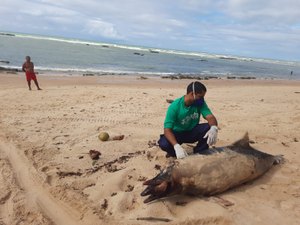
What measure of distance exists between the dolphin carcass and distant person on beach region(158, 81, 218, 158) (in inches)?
10.2

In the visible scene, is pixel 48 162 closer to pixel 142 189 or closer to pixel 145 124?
pixel 142 189

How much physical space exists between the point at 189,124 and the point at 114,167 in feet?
4.21

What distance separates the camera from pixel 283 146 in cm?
653

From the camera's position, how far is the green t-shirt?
5.06 m

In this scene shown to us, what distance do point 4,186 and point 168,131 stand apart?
227 centimetres

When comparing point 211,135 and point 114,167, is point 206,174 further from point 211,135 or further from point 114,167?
point 114,167

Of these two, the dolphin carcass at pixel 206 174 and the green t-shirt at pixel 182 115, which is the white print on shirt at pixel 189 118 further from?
the dolphin carcass at pixel 206 174

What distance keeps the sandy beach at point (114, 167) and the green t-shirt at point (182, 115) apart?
678 millimetres

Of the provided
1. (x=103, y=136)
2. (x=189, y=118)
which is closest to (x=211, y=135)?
(x=189, y=118)

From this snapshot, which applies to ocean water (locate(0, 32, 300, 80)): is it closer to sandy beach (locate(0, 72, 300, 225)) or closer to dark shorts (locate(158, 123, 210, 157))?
sandy beach (locate(0, 72, 300, 225))

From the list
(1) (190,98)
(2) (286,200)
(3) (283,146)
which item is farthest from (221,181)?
(3) (283,146)

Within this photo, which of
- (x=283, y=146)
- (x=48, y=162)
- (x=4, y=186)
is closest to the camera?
(x=4, y=186)

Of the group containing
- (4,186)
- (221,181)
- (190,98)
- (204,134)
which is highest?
(190,98)

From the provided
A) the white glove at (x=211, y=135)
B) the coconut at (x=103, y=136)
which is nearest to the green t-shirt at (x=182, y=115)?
the white glove at (x=211, y=135)
